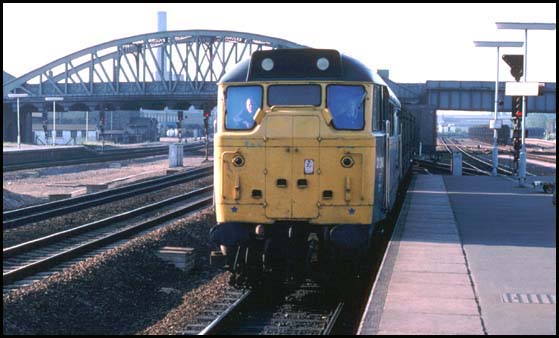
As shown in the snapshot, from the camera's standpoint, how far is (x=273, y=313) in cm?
1128

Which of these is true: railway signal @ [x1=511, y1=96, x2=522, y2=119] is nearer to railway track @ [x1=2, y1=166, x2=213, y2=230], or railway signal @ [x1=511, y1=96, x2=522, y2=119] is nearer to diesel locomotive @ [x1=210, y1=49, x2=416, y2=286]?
railway track @ [x1=2, y1=166, x2=213, y2=230]

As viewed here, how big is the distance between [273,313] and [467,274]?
9.54 ft

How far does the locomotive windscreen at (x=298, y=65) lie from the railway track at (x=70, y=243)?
5122mm

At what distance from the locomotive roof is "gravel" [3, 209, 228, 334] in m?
3.59

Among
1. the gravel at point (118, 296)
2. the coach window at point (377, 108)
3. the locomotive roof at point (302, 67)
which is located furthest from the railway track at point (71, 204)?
the coach window at point (377, 108)

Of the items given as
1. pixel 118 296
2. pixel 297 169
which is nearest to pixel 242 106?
pixel 297 169

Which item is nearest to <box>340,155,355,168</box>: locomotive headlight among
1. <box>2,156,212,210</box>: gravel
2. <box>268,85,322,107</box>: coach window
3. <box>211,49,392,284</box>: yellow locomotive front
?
<box>211,49,392,284</box>: yellow locomotive front

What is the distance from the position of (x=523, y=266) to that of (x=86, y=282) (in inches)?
276

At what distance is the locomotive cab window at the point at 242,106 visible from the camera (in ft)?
38.2

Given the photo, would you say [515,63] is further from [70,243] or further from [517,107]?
[70,243]

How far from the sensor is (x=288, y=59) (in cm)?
1177

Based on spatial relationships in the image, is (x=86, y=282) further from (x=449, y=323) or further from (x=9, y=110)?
(x=9, y=110)

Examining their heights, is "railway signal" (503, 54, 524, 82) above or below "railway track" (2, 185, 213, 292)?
above

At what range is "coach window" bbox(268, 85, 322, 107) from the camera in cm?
1155
